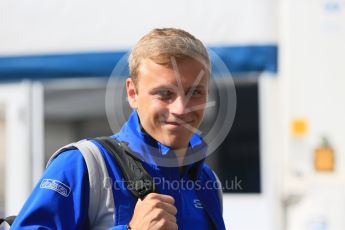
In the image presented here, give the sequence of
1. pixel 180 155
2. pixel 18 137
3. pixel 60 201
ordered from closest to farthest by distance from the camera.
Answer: pixel 60 201
pixel 180 155
pixel 18 137

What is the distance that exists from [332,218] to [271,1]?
3.96 feet

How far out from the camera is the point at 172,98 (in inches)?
58.2

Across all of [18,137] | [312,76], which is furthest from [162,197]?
[18,137]

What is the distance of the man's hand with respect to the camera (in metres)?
1.37

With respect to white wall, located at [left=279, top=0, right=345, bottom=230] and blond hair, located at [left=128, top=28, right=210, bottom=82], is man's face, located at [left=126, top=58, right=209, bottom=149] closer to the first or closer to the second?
blond hair, located at [left=128, top=28, right=210, bottom=82]

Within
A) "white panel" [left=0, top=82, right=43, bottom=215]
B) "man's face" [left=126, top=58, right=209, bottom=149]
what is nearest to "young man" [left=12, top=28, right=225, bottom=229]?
"man's face" [left=126, top=58, right=209, bottom=149]

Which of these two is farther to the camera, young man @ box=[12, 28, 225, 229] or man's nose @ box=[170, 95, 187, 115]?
man's nose @ box=[170, 95, 187, 115]

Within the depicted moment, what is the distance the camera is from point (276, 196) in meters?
3.99

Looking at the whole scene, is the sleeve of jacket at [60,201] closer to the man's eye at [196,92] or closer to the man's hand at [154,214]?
the man's hand at [154,214]

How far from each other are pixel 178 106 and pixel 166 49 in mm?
119

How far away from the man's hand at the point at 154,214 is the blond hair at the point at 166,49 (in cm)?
27

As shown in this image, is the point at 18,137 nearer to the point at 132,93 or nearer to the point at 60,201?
the point at 132,93

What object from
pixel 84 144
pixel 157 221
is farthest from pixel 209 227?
pixel 84 144

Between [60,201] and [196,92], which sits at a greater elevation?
[196,92]
